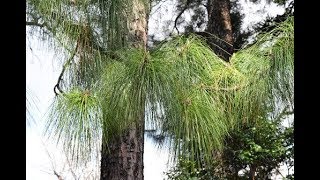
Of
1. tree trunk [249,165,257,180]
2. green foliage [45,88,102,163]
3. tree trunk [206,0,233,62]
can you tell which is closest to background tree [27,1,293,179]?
green foliage [45,88,102,163]

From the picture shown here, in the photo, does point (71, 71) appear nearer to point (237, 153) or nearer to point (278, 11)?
point (237, 153)

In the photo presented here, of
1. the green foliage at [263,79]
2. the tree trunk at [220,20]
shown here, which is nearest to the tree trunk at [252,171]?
the tree trunk at [220,20]

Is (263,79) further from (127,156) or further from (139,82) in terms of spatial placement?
(127,156)

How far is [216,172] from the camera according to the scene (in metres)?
2.64

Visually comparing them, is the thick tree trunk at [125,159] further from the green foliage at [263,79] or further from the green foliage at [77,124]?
the green foliage at [77,124]

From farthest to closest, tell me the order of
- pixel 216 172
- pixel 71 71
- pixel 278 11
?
pixel 278 11 → pixel 216 172 → pixel 71 71

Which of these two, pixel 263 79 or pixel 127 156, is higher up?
pixel 263 79

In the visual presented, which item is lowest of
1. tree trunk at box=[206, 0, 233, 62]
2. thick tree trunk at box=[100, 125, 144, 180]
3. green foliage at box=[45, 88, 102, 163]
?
thick tree trunk at box=[100, 125, 144, 180]

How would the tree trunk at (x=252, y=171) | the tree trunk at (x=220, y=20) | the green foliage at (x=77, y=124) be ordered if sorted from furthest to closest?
the tree trunk at (x=220, y=20) < the tree trunk at (x=252, y=171) < the green foliage at (x=77, y=124)

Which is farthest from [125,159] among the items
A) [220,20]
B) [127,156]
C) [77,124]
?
[220,20]

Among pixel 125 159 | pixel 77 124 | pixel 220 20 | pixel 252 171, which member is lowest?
pixel 252 171

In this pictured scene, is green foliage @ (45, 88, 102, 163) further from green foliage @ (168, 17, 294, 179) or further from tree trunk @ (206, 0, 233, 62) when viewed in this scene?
tree trunk @ (206, 0, 233, 62)
